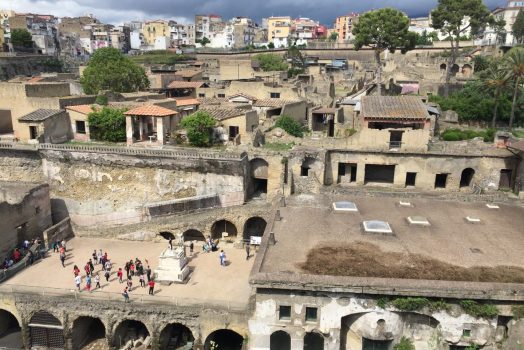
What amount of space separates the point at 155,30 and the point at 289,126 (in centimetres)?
11371

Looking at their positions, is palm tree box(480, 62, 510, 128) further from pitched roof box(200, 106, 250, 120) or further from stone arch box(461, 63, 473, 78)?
stone arch box(461, 63, 473, 78)

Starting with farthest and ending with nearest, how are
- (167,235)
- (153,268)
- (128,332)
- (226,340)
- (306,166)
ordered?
(306,166), (167,235), (153,268), (128,332), (226,340)

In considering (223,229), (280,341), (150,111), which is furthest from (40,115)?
(280,341)

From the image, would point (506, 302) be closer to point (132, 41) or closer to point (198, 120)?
point (198, 120)

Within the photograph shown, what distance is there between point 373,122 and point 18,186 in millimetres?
25484

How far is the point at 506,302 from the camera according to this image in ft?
57.4

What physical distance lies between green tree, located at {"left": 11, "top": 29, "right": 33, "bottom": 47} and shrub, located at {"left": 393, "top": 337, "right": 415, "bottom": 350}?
96009 millimetres

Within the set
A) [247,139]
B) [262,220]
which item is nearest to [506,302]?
[262,220]

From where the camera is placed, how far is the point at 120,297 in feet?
76.2

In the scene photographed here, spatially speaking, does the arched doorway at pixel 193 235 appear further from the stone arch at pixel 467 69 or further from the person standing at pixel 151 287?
the stone arch at pixel 467 69

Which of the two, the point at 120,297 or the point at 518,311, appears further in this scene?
the point at 120,297

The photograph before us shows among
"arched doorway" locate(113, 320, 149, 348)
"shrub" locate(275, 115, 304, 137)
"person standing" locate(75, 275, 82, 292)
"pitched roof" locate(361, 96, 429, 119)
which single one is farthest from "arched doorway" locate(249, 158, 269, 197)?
"person standing" locate(75, 275, 82, 292)

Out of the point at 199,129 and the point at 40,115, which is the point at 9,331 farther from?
the point at 199,129

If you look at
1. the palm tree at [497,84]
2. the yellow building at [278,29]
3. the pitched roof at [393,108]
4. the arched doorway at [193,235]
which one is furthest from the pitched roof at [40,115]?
the yellow building at [278,29]
